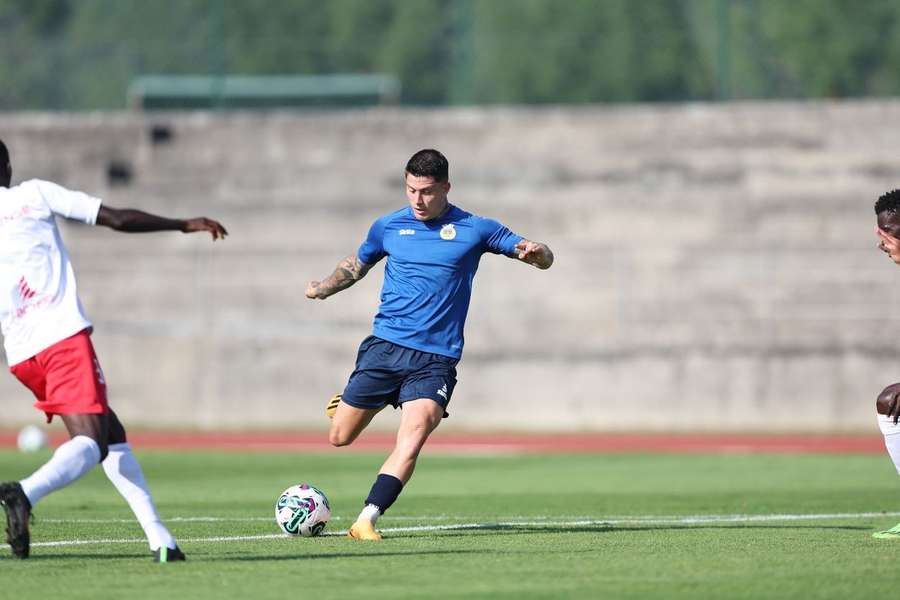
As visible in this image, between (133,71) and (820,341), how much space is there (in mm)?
15316

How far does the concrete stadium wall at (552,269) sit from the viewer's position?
1094 inches

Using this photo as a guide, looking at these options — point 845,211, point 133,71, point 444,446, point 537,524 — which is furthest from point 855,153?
point 537,524

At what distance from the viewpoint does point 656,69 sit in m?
30.1

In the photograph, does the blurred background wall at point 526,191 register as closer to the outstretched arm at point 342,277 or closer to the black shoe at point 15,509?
the outstretched arm at point 342,277

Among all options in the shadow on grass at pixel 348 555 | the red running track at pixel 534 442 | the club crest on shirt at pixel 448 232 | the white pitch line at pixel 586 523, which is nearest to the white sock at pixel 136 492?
the shadow on grass at pixel 348 555

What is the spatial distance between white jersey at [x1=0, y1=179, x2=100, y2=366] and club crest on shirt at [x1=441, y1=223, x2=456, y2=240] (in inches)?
118

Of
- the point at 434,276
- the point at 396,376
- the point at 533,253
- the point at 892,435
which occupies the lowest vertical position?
the point at 892,435

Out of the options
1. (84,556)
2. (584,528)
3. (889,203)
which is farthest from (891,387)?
(84,556)

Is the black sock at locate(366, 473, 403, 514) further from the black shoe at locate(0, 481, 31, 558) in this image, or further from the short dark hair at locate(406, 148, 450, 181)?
the black shoe at locate(0, 481, 31, 558)

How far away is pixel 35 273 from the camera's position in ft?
25.4

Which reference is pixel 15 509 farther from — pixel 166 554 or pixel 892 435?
pixel 892 435

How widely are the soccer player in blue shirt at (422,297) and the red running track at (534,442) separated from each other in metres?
12.8

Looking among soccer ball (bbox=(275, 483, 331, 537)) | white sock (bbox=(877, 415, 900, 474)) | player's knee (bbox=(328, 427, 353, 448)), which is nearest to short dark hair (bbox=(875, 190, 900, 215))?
white sock (bbox=(877, 415, 900, 474))

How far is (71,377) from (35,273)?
588 millimetres
